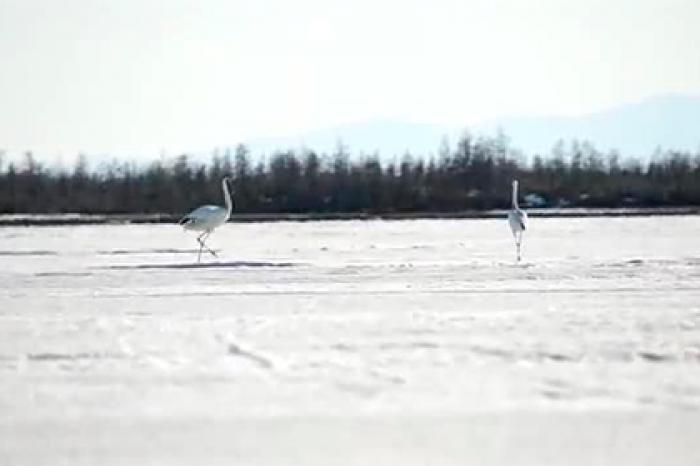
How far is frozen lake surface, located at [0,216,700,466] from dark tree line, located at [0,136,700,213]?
41.1 m

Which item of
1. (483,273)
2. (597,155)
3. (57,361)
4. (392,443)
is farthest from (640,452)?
(597,155)

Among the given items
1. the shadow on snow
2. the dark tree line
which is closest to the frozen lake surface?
the shadow on snow

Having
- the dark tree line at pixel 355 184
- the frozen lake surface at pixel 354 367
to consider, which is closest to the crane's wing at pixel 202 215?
the frozen lake surface at pixel 354 367

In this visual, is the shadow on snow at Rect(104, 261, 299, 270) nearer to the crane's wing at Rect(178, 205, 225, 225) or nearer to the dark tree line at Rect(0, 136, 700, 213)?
the crane's wing at Rect(178, 205, 225, 225)

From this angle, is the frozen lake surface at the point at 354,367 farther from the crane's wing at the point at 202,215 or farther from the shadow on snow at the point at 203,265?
the crane's wing at the point at 202,215

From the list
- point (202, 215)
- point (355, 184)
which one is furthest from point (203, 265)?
point (355, 184)

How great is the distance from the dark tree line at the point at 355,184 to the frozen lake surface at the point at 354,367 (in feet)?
135

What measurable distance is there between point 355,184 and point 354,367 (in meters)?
55.8

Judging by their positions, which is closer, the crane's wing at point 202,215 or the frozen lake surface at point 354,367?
the frozen lake surface at point 354,367

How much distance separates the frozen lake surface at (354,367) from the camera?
6375 mm

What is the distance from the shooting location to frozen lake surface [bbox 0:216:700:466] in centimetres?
638

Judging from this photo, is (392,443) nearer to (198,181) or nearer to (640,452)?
(640,452)

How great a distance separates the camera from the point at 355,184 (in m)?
64.2

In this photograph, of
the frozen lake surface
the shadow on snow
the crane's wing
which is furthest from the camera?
the crane's wing
